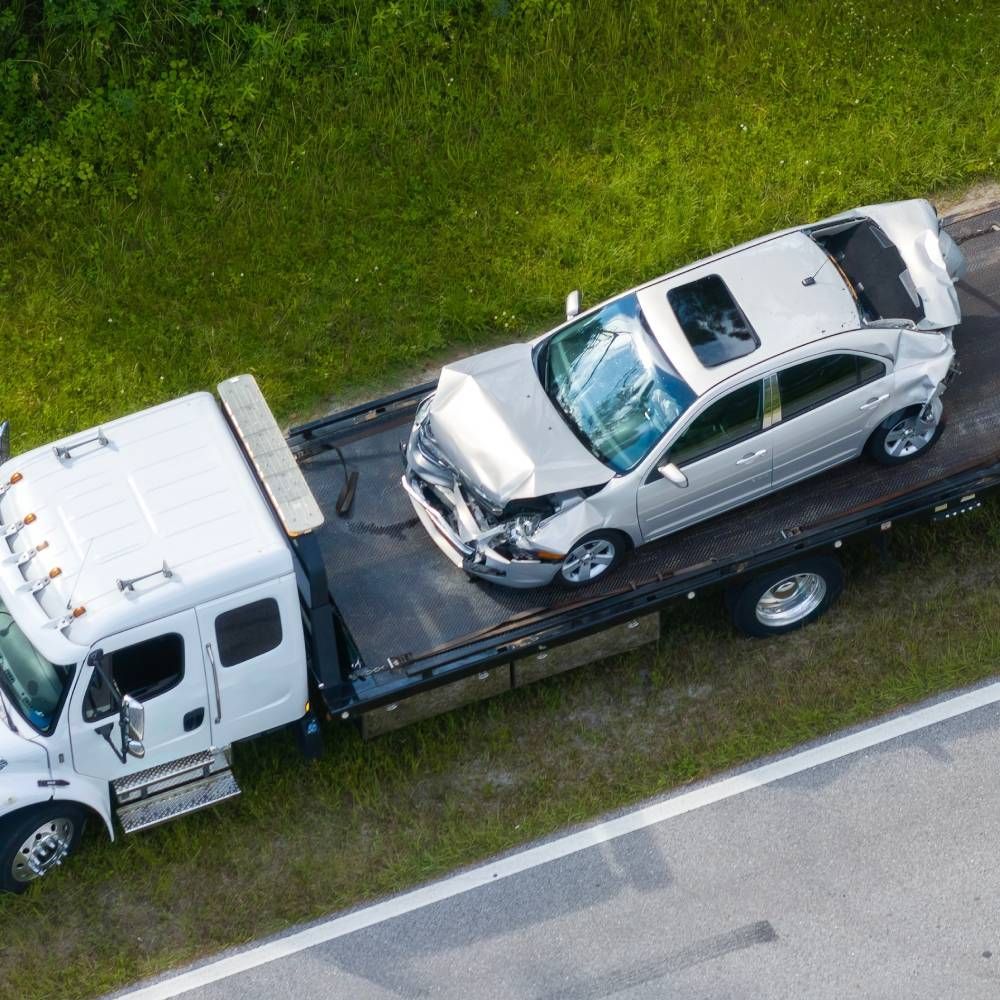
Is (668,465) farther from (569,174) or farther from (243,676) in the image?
(569,174)

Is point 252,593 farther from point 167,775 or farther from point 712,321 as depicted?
point 712,321

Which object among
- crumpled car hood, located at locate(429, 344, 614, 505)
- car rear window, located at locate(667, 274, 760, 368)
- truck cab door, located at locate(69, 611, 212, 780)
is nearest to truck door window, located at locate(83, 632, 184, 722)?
truck cab door, located at locate(69, 611, 212, 780)

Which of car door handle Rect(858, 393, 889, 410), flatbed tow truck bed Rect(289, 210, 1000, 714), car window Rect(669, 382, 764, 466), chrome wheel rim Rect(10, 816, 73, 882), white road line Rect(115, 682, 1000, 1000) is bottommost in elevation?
white road line Rect(115, 682, 1000, 1000)

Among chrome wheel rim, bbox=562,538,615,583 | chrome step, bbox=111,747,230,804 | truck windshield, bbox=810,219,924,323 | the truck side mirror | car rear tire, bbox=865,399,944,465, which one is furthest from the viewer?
truck windshield, bbox=810,219,924,323

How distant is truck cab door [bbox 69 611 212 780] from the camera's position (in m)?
8.66

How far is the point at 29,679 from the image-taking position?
29.2 ft

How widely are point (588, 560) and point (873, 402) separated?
2258 mm

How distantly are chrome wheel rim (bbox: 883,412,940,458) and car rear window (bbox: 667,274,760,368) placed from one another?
127 centimetres

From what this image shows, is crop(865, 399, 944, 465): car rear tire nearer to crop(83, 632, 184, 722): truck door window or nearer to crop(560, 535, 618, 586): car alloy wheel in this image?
crop(560, 535, 618, 586): car alloy wheel

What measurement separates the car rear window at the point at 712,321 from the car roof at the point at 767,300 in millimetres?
37

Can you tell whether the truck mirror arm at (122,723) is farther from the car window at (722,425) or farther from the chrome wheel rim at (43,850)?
the car window at (722,425)

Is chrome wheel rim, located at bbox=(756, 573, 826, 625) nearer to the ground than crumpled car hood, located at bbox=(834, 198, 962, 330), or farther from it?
nearer to the ground

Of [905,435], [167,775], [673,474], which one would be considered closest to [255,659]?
[167,775]

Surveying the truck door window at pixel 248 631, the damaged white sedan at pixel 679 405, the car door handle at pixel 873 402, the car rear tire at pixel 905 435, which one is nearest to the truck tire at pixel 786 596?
the damaged white sedan at pixel 679 405
